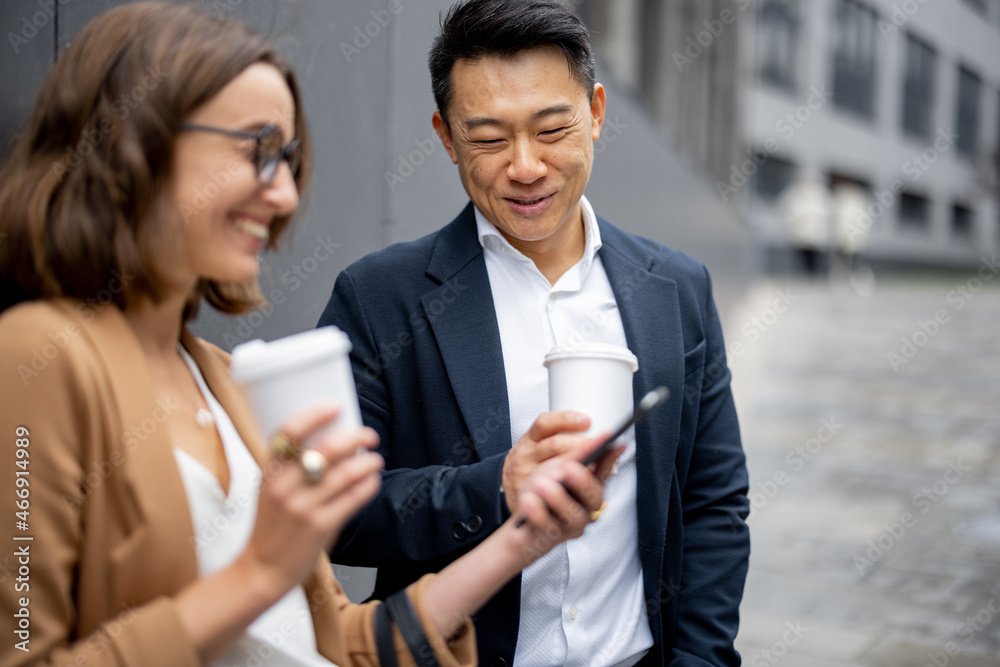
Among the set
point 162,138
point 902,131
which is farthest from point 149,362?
point 902,131

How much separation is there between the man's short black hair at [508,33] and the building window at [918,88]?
3632 centimetres

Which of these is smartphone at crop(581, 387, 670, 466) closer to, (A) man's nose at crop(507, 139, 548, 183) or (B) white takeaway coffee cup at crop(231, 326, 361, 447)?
(B) white takeaway coffee cup at crop(231, 326, 361, 447)

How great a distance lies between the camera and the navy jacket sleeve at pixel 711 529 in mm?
2227

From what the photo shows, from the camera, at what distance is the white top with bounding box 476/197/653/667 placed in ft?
6.81

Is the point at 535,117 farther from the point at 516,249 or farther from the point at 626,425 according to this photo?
the point at 626,425

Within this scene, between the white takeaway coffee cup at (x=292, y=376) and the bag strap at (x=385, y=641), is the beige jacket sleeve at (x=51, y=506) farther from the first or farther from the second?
the bag strap at (x=385, y=641)

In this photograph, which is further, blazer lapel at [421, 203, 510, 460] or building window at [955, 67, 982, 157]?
building window at [955, 67, 982, 157]

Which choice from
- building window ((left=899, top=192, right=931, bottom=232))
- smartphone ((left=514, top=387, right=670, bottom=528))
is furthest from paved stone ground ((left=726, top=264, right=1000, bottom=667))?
building window ((left=899, top=192, right=931, bottom=232))

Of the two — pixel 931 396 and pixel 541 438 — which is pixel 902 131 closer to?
pixel 931 396

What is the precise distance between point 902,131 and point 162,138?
37.8 m

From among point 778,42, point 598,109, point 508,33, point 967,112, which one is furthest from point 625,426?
point 967,112

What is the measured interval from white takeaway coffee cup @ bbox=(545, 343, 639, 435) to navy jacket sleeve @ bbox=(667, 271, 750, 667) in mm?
739

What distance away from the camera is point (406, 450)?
216 cm

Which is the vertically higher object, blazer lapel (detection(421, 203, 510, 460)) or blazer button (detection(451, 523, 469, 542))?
blazer lapel (detection(421, 203, 510, 460))
